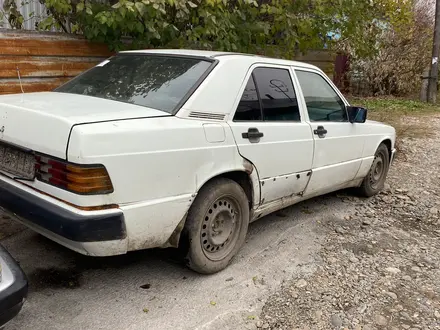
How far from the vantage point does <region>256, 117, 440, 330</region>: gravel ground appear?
3201 mm

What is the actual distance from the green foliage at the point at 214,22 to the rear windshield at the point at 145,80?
1238 millimetres

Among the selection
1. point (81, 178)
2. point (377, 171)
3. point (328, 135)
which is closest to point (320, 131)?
point (328, 135)

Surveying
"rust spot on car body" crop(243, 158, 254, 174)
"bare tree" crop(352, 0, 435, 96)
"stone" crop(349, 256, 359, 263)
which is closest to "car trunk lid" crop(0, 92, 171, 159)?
"rust spot on car body" crop(243, 158, 254, 174)

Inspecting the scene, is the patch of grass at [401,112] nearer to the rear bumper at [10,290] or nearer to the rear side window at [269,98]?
the rear side window at [269,98]

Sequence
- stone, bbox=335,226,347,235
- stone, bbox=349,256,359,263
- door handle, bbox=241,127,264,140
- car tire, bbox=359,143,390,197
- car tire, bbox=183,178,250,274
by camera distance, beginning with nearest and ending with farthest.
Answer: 1. car tire, bbox=183,178,250,274
2. door handle, bbox=241,127,264,140
3. stone, bbox=349,256,359,263
4. stone, bbox=335,226,347,235
5. car tire, bbox=359,143,390,197

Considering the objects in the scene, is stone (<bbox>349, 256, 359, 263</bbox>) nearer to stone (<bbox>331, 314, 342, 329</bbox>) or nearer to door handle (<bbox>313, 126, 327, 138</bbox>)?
stone (<bbox>331, 314, 342, 329</bbox>)

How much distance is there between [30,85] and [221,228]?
339 centimetres

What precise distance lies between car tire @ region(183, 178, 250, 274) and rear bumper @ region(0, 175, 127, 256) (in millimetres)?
594

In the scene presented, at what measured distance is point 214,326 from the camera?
2.98m

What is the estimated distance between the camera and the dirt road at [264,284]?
3.06 m

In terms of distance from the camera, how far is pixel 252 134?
11.8ft

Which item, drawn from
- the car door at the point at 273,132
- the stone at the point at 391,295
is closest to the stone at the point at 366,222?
the car door at the point at 273,132

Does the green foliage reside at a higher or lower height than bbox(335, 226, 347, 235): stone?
higher

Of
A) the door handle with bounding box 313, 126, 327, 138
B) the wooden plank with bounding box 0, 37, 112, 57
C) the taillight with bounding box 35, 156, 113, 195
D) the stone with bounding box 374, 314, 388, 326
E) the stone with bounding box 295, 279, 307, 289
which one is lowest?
the stone with bounding box 374, 314, 388, 326
